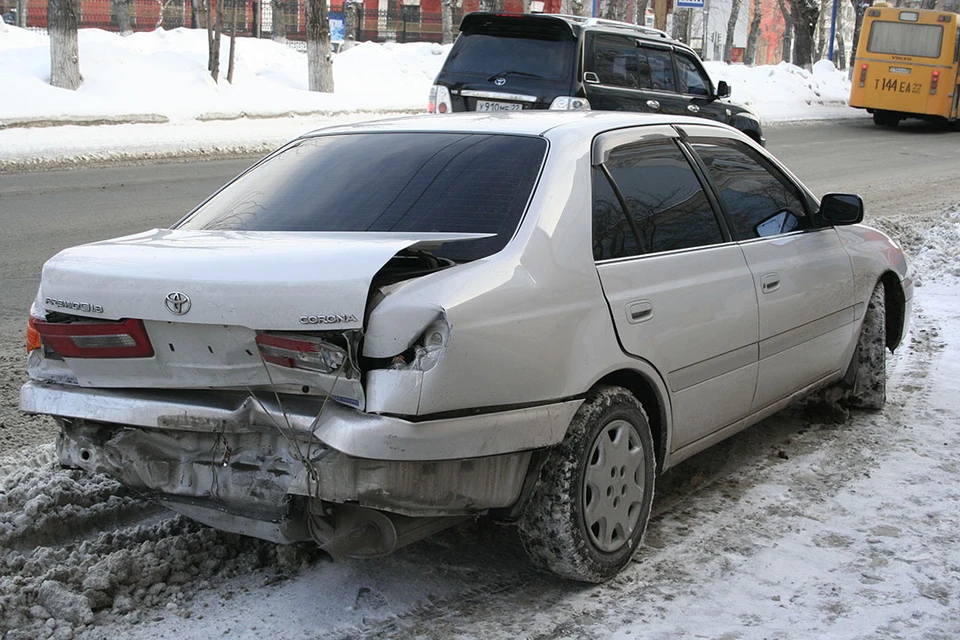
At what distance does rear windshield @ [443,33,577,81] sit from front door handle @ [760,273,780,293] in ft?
25.4

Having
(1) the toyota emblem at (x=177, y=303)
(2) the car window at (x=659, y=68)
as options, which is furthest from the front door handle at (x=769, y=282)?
(2) the car window at (x=659, y=68)

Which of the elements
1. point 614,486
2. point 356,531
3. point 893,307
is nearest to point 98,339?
point 356,531

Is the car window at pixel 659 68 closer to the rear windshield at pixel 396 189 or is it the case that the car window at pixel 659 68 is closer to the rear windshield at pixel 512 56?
the rear windshield at pixel 512 56

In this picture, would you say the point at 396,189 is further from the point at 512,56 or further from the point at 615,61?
the point at 615,61

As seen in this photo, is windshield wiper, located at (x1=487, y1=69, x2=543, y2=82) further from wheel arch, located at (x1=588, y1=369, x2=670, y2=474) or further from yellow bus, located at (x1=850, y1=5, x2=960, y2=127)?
yellow bus, located at (x1=850, y1=5, x2=960, y2=127)

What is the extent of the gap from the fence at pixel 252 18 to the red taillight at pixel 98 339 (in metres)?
47.4

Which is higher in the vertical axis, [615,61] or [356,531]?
[615,61]

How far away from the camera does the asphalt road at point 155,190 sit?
8961mm

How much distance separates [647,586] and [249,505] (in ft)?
4.38

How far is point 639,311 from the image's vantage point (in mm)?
3826

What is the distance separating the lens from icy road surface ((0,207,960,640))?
3.42 meters

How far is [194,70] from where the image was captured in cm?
2350

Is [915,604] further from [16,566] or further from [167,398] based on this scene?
[16,566]

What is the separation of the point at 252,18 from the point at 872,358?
51008 mm
